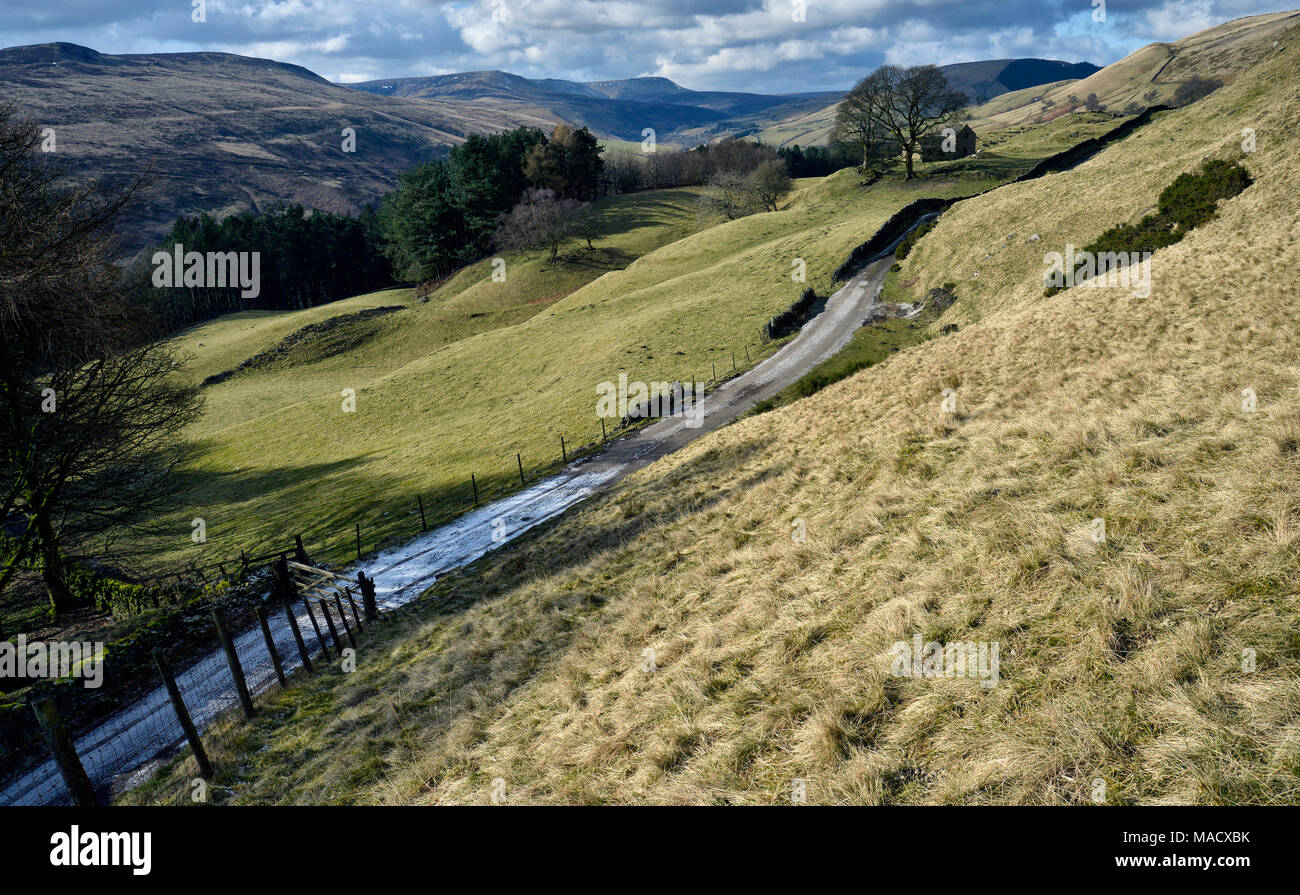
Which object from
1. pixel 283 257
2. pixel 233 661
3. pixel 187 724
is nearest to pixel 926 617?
pixel 187 724

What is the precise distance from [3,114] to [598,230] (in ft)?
285

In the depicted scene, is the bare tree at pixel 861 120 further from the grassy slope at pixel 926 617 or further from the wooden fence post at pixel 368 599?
the wooden fence post at pixel 368 599

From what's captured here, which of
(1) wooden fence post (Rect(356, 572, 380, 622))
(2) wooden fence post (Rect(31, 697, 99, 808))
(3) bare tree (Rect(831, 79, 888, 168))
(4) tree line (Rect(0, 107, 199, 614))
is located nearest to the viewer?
(2) wooden fence post (Rect(31, 697, 99, 808))

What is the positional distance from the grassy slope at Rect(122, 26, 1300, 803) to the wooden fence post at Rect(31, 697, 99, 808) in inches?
51.6

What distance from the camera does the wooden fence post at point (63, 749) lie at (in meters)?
7.91

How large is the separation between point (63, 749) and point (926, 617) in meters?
12.1

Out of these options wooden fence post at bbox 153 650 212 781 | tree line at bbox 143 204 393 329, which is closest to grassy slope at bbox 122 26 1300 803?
wooden fence post at bbox 153 650 212 781

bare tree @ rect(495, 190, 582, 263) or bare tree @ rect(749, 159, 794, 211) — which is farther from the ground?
bare tree @ rect(749, 159, 794, 211)

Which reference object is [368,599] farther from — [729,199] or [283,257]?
[283,257]

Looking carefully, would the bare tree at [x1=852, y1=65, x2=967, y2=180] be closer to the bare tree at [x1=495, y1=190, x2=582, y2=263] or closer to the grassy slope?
the bare tree at [x1=495, y1=190, x2=582, y2=263]

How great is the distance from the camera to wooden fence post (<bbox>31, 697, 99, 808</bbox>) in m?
7.91

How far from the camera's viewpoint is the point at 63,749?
821 centimetres
